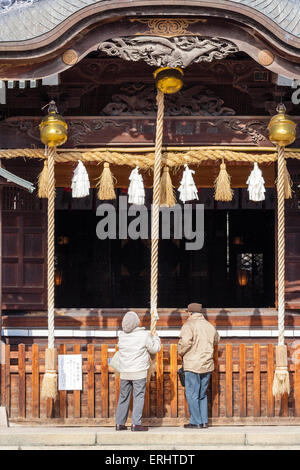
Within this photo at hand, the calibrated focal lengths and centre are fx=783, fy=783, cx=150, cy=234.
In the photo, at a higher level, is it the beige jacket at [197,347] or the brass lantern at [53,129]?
the brass lantern at [53,129]

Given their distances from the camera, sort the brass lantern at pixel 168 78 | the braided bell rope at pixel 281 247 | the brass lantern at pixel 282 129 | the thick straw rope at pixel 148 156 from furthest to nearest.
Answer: the thick straw rope at pixel 148 156
the brass lantern at pixel 282 129
the brass lantern at pixel 168 78
the braided bell rope at pixel 281 247

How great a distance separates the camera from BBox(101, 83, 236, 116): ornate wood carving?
10984 mm

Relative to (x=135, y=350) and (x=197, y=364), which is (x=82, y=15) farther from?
(x=197, y=364)

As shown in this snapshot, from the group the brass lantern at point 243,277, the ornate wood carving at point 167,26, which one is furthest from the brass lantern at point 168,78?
the brass lantern at point 243,277

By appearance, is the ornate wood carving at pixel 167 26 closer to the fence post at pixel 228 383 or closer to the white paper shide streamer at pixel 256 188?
the white paper shide streamer at pixel 256 188

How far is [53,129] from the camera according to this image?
10.0 meters

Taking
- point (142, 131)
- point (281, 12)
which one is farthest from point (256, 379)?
point (281, 12)

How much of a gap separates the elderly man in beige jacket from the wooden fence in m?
0.26

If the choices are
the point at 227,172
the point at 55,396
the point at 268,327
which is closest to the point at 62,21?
the point at 227,172

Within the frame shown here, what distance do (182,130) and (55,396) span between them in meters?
4.06

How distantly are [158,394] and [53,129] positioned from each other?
3593 millimetres

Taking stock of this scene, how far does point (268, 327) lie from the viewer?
12.0 meters

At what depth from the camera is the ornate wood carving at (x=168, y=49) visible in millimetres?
9555

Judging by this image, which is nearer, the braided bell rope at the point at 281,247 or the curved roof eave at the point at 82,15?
the curved roof eave at the point at 82,15
